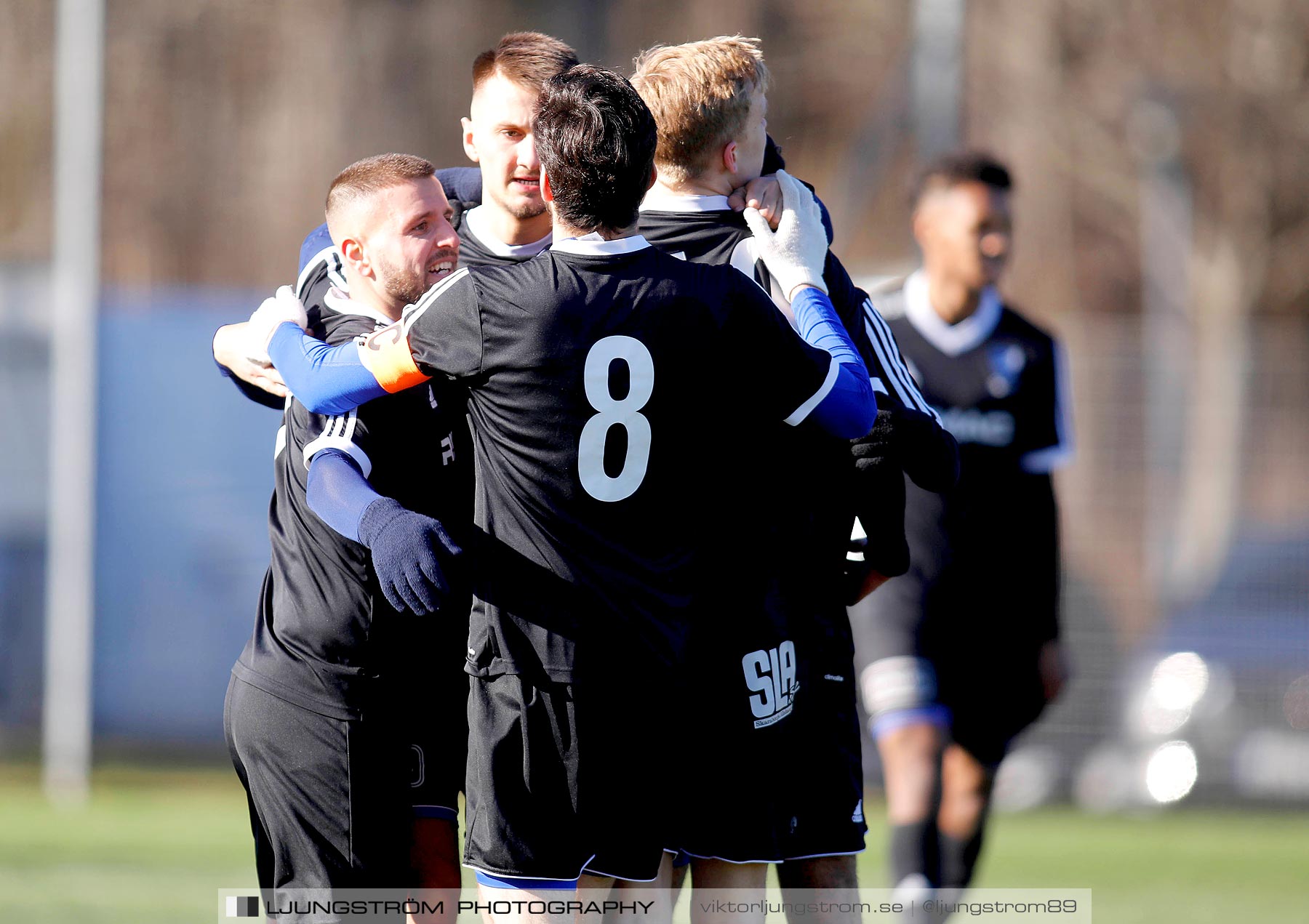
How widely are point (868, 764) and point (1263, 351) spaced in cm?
435

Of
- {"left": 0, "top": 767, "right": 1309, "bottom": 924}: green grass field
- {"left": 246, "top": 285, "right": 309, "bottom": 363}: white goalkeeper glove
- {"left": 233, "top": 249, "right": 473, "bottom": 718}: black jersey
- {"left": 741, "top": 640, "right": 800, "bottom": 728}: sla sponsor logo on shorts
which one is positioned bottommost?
{"left": 0, "top": 767, "right": 1309, "bottom": 924}: green grass field

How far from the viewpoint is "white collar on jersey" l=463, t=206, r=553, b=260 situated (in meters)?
4.19

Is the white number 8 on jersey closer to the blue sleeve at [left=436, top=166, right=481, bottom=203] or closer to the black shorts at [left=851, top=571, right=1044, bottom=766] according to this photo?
the blue sleeve at [left=436, top=166, right=481, bottom=203]

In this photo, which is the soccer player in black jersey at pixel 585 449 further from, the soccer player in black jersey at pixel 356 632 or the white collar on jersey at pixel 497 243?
the white collar on jersey at pixel 497 243

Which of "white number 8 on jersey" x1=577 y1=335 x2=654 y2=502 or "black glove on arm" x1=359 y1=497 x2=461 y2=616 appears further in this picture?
"white number 8 on jersey" x1=577 y1=335 x2=654 y2=502

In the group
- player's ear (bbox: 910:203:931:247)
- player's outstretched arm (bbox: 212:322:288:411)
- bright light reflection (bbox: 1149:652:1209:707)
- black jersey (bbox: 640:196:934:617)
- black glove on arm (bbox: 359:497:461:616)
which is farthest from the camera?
bright light reflection (bbox: 1149:652:1209:707)

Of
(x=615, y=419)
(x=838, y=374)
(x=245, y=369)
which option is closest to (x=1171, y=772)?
(x=838, y=374)

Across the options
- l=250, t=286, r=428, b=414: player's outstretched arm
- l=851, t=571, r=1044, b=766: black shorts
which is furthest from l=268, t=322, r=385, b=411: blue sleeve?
l=851, t=571, r=1044, b=766: black shorts

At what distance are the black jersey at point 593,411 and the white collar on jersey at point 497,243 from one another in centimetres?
67

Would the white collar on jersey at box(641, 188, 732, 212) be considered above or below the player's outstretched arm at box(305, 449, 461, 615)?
above

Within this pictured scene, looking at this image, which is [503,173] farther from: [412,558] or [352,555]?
[412,558]

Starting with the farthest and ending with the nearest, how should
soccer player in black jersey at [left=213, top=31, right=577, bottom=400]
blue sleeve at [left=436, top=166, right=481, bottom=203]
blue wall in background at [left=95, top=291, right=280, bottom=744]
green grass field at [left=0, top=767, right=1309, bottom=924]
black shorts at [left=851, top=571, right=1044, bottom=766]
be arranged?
blue wall in background at [left=95, top=291, right=280, bottom=744] → green grass field at [left=0, top=767, right=1309, bottom=924] → black shorts at [left=851, top=571, right=1044, bottom=766] → blue sleeve at [left=436, top=166, right=481, bottom=203] → soccer player in black jersey at [left=213, top=31, right=577, bottom=400]

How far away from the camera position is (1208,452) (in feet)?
53.8

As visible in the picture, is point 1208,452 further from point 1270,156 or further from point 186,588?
point 186,588
